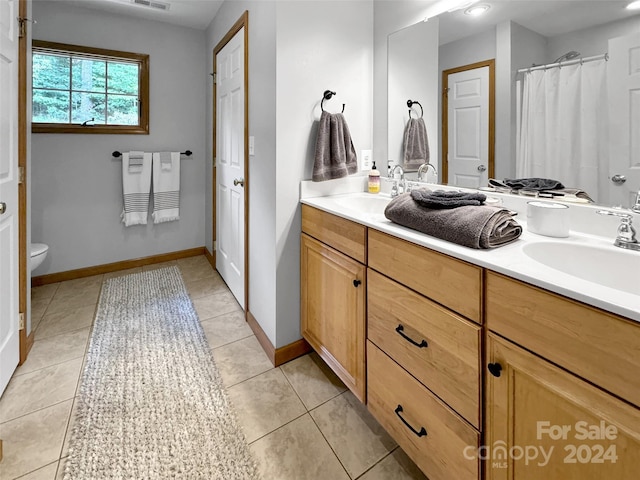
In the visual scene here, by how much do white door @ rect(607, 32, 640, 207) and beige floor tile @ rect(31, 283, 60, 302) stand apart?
3.52 meters

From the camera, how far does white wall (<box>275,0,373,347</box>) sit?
5.66 ft

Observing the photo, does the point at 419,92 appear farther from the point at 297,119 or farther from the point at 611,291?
the point at 611,291

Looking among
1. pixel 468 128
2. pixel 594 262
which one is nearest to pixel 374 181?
pixel 468 128

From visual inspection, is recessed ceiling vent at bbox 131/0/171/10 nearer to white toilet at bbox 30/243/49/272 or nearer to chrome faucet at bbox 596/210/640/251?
white toilet at bbox 30/243/49/272

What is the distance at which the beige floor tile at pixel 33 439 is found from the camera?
127cm

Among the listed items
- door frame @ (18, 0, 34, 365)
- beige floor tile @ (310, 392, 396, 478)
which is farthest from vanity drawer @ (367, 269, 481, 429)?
door frame @ (18, 0, 34, 365)

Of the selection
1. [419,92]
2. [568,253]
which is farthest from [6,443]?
[419,92]

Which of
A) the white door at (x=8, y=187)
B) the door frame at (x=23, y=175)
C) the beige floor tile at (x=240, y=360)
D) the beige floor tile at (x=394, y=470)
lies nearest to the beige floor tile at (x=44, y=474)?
the white door at (x=8, y=187)

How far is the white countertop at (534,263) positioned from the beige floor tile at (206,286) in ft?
5.93

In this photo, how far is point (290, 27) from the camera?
1698mm

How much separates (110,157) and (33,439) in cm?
247

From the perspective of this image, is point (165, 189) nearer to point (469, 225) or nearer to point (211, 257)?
point (211, 257)

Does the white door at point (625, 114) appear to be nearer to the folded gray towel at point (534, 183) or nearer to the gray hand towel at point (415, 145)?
the folded gray towel at point (534, 183)

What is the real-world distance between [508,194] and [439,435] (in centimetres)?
95
